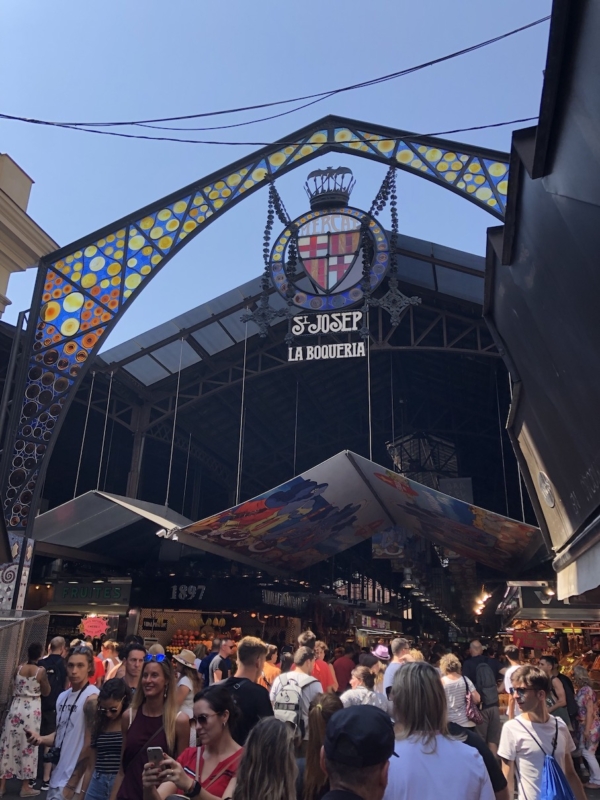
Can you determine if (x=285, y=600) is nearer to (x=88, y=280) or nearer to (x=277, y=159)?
(x=88, y=280)

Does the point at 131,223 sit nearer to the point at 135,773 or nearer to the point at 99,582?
the point at 99,582

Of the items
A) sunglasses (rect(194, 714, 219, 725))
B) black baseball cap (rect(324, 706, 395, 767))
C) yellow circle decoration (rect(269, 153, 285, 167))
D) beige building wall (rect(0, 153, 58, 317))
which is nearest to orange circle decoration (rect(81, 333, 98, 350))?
beige building wall (rect(0, 153, 58, 317))

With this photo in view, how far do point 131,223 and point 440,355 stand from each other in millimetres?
10416

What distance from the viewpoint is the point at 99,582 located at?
46.0 feet

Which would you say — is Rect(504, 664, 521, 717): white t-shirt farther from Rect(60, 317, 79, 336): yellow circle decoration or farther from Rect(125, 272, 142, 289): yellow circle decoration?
Rect(60, 317, 79, 336): yellow circle decoration

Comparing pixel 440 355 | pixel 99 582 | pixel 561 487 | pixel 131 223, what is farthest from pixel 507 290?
pixel 440 355

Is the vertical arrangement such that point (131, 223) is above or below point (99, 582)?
above

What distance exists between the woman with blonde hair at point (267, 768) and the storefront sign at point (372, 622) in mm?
22364

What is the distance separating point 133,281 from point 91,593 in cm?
707

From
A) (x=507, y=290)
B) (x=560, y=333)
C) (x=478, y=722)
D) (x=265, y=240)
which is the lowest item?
(x=478, y=722)

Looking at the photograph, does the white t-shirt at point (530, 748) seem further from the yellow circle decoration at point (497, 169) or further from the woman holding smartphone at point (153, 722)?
the yellow circle decoration at point (497, 169)

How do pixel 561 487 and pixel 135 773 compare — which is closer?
pixel 135 773

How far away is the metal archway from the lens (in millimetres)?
10922

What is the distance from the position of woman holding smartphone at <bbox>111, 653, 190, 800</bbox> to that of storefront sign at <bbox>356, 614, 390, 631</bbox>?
69.2 ft
